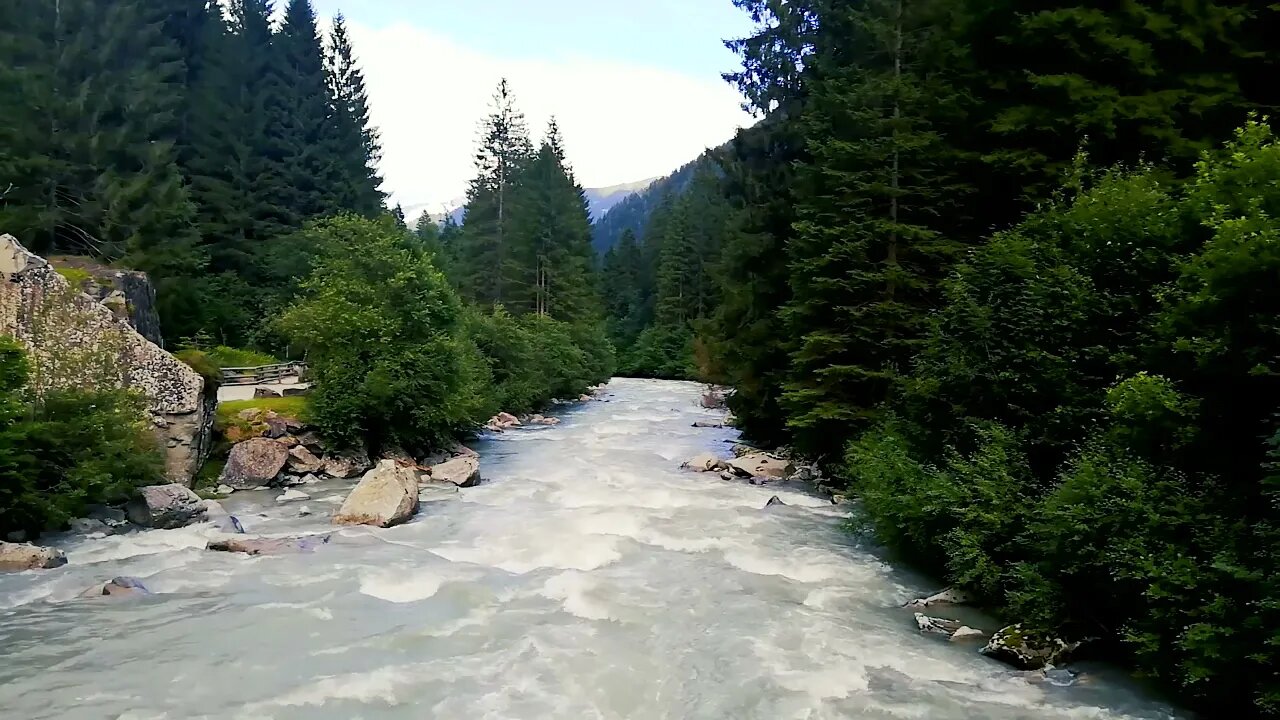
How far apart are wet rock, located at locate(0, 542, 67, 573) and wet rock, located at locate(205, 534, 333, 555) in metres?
2.37

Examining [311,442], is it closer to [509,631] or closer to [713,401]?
[509,631]

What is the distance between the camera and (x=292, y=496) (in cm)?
2053

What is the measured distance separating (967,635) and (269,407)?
2153cm

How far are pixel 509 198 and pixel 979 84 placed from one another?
154 ft

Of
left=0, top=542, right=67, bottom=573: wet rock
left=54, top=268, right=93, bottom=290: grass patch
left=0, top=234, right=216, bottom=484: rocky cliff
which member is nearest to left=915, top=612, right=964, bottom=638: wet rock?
left=0, top=542, right=67, bottom=573: wet rock

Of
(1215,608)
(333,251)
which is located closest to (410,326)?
(333,251)

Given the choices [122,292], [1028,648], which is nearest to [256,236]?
[122,292]

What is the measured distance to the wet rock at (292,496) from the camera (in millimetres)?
20172

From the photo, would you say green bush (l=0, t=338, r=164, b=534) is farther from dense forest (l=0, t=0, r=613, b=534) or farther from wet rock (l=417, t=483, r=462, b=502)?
wet rock (l=417, t=483, r=462, b=502)

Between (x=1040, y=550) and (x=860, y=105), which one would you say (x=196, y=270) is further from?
(x=1040, y=550)

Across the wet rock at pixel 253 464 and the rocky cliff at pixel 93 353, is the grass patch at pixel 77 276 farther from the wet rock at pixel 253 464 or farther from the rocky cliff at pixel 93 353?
the wet rock at pixel 253 464

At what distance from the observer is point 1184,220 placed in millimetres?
10961

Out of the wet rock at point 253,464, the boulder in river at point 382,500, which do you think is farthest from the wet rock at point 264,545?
the wet rock at point 253,464

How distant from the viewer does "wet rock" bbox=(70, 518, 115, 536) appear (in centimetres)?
1581
